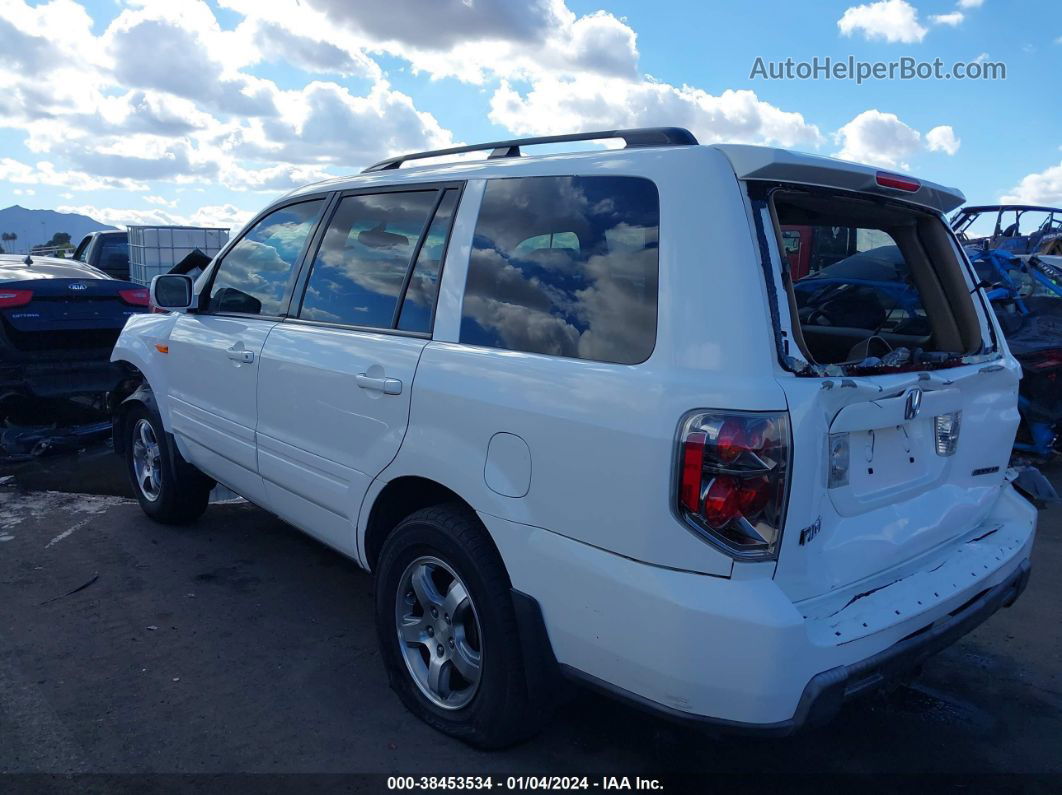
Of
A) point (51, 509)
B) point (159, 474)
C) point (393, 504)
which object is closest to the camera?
point (393, 504)

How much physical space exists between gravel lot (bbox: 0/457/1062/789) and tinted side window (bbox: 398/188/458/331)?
4.79ft

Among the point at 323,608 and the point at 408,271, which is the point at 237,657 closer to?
the point at 323,608

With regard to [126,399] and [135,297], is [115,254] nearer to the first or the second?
[135,297]

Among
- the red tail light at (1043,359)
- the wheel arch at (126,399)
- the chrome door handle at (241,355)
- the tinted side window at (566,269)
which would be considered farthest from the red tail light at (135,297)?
the red tail light at (1043,359)

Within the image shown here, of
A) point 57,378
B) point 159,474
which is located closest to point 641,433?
point 159,474

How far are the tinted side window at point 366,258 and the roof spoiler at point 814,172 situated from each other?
129cm

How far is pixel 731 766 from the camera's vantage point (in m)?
2.87

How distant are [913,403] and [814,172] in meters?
0.74

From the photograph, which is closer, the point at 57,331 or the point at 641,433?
the point at 641,433

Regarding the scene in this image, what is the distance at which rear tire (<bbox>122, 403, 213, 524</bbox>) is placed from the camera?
4949 mm

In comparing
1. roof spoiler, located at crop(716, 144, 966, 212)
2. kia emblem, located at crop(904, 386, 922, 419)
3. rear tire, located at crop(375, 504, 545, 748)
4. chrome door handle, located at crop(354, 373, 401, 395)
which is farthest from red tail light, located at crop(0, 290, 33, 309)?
kia emblem, located at crop(904, 386, 922, 419)

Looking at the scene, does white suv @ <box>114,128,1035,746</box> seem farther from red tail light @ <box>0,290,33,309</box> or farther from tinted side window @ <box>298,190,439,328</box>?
red tail light @ <box>0,290,33,309</box>

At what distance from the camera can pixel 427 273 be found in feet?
10.2

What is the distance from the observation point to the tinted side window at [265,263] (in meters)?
3.93
